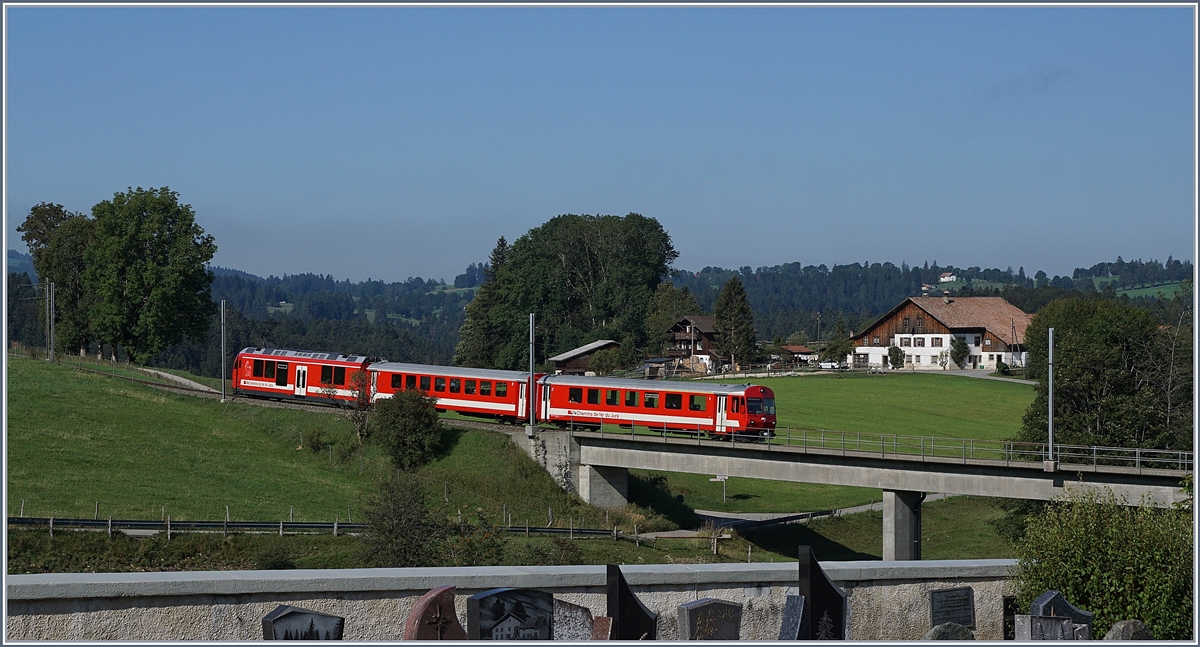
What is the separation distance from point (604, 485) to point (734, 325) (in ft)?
219

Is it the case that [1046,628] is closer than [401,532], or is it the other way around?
[1046,628]

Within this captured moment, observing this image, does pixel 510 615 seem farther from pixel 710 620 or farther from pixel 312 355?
pixel 312 355

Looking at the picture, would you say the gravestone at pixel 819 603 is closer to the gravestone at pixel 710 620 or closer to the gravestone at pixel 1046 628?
the gravestone at pixel 710 620

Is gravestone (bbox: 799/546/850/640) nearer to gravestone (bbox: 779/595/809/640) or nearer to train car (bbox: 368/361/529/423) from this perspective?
gravestone (bbox: 779/595/809/640)

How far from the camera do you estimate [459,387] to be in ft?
179

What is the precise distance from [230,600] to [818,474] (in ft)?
114

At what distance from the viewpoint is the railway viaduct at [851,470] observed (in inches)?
1451

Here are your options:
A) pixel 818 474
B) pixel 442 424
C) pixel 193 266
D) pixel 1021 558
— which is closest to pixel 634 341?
pixel 193 266

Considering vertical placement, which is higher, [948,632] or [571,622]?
[571,622]

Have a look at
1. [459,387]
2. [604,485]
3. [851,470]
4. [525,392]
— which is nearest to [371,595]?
[851,470]

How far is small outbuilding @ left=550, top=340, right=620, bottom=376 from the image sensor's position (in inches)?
4213

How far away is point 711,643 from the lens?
34.8 ft

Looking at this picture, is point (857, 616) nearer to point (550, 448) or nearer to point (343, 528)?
point (343, 528)

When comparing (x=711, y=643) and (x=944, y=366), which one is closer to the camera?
(x=711, y=643)
